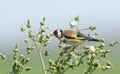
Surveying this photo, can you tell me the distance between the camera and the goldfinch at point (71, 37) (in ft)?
23.2

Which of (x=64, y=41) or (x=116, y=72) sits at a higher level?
(x=64, y=41)

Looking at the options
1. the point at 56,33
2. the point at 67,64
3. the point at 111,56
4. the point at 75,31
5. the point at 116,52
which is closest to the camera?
the point at 67,64

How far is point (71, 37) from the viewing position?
293 inches

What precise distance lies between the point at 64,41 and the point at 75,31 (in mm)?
408

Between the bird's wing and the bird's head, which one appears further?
the bird's head

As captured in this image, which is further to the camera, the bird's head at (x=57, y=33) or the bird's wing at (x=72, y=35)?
the bird's head at (x=57, y=33)

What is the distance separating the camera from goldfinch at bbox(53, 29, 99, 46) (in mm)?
7084

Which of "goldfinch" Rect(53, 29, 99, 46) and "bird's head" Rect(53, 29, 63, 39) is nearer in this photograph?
"goldfinch" Rect(53, 29, 99, 46)

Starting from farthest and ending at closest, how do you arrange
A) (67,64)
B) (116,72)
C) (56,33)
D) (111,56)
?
(111,56), (116,72), (56,33), (67,64)

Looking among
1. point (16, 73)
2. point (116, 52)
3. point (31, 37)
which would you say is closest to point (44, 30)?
point (31, 37)

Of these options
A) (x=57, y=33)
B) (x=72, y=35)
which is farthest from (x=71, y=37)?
(x=57, y=33)

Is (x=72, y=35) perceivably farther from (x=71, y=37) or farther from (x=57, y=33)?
(x=57, y=33)

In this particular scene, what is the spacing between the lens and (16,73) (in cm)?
638

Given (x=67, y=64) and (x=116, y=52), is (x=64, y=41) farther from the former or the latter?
(x=116, y=52)
